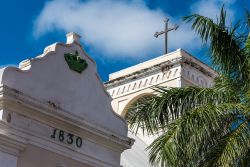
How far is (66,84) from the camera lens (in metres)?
16.2

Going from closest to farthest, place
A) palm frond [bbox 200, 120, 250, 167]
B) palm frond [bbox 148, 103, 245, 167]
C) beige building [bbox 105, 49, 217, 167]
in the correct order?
palm frond [bbox 200, 120, 250, 167]
palm frond [bbox 148, 103, 245, 167]
beige building [bbox 105, 49, 217, 167]

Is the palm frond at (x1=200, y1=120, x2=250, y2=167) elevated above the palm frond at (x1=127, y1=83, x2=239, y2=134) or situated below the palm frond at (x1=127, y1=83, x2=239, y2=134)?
below

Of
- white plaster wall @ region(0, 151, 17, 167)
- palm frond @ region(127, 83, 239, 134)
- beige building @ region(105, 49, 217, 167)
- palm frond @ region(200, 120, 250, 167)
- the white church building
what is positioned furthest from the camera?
beige building @ region(105, 49, 217, 167)

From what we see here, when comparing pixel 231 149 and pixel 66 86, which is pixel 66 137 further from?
pixel 231 149

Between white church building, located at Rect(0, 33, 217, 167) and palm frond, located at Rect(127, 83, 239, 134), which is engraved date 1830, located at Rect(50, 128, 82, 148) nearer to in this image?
white church building, located at Rect(0, 33, 217, 167)

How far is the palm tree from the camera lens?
578 inches

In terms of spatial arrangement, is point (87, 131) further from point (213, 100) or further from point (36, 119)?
point (213, 100)

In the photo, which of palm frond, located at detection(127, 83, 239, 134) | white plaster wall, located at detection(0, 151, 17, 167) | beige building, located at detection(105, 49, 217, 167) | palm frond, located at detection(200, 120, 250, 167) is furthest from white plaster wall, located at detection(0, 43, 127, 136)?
beige building, located at detection(105, 49, 217, 167)

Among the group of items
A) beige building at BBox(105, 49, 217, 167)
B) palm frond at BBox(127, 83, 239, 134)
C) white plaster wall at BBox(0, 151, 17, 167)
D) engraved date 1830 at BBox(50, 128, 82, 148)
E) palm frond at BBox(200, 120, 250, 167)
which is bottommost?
white plaster wall at BBox(0, 151, 17, 167)

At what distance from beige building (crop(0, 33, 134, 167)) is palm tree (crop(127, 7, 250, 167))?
3.20 feet

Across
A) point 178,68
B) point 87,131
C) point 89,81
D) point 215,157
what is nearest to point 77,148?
point 87,131

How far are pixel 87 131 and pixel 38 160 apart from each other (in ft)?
5.24

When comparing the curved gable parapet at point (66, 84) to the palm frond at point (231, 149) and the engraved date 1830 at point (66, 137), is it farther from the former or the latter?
the palm frond at point (231, 149)

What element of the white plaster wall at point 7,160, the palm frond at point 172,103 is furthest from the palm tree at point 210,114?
the white plaster wall at point 7,160
